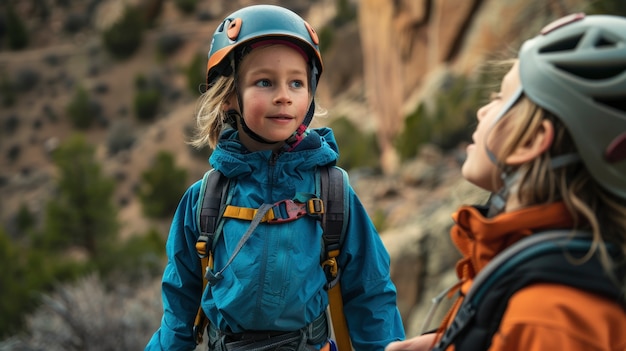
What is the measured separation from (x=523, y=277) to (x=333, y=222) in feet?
2.52

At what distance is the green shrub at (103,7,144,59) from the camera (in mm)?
40875

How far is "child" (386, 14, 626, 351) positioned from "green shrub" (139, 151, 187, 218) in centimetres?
2596

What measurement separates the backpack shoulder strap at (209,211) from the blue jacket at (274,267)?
0.10ft

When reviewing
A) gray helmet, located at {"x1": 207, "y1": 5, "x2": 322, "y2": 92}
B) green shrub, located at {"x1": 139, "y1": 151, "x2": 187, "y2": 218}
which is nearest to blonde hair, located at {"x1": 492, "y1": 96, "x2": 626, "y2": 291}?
gray helmet, located at {"x1": 207, "y1": 5, "x2": 322, "y2": 92}

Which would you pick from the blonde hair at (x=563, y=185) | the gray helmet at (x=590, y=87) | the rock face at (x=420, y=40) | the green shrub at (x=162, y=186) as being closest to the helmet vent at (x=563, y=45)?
the gray helmet at (x=590, y=87)

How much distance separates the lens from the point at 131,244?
60.6ft

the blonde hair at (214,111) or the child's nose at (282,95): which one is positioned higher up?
the blonde hair at (214,111)

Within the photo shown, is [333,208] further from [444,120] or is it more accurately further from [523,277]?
[444,120]

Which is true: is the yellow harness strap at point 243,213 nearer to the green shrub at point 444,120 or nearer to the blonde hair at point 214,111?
the blonde hair at point 214,111

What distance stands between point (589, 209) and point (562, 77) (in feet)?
0.84

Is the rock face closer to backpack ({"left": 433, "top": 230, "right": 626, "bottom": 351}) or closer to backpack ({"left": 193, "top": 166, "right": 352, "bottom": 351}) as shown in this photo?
backpack ({"left": 193, "top": 166, "right": 352, "bottom": 351})

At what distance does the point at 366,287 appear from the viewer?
1894 mm

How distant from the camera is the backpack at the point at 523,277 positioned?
1.12 metres

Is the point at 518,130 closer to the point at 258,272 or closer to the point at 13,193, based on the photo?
the point at 258,272
